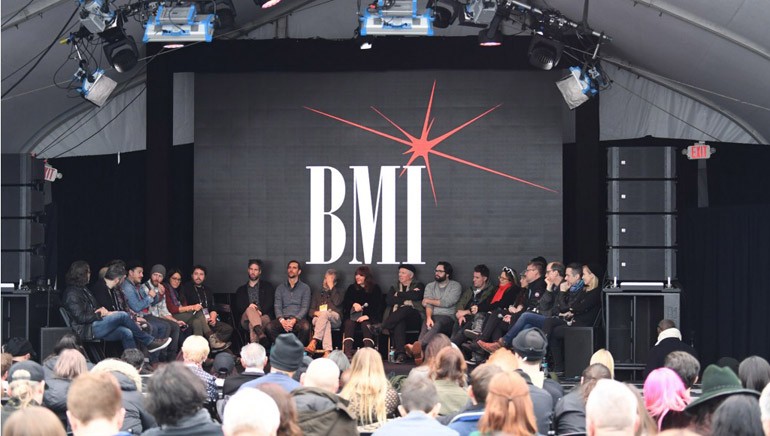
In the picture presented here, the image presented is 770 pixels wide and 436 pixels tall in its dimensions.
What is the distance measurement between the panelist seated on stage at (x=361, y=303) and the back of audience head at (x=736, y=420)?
7962mm

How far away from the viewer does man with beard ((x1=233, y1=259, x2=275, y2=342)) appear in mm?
11570

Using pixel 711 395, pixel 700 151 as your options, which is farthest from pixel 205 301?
pixel 711 395

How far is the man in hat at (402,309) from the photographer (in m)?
11.4

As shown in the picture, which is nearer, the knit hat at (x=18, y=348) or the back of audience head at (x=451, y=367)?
the back of audience head at (x=451, y=367)

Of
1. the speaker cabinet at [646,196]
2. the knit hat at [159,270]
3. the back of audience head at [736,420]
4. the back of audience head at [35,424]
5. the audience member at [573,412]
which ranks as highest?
the speaker cabinet at [646,196]

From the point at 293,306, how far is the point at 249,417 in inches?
328

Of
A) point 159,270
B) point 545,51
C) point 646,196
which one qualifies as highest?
point 545,51

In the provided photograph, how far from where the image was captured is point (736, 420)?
3.58 meters

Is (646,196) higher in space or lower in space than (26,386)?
higher

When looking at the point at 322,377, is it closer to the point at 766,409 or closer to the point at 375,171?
the point at 766,409

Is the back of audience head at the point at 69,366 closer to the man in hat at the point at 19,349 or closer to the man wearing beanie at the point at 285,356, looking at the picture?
the man wearing beanie at the point at 285,356

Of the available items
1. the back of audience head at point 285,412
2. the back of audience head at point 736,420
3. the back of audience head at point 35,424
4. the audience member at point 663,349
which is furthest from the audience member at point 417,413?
the audience member at point 663,349

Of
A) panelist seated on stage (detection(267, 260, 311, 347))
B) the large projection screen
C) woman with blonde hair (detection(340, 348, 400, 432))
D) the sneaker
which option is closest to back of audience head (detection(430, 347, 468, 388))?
woman with blonde hair (detection(340, 348, 400, 432))

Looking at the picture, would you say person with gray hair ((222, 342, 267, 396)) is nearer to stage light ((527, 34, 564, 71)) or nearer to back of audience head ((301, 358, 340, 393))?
back of audience head ((301, 358, 340, 393))
